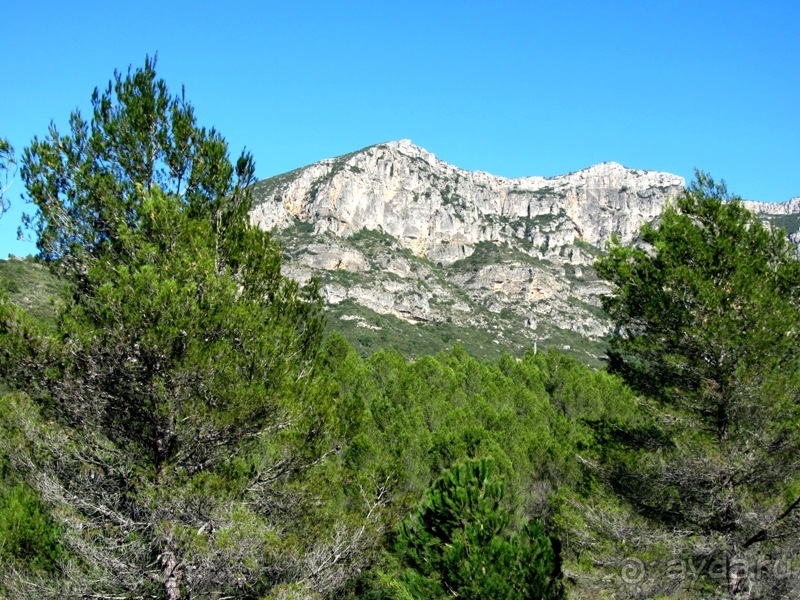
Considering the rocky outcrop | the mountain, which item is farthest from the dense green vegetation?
the rocky outcrop

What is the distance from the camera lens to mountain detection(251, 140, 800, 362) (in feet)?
308

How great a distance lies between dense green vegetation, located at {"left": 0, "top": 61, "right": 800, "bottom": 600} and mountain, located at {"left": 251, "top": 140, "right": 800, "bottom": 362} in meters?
63.0

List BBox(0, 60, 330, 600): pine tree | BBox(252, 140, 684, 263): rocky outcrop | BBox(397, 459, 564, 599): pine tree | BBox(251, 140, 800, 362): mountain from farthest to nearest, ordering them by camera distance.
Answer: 1. BBox(252, 140, 684, 263): rocky outcrop
2. BBox(251, 140, 800, 362): mountain
3. BBox(397, 459, 564, 599): pine tree
4. BBox(0, 60, 330, 600): pine tree

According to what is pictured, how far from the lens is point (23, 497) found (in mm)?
9492

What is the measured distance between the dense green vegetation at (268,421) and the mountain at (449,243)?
62996 millimetres

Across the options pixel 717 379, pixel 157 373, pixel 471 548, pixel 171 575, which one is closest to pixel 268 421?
pixel 157 373

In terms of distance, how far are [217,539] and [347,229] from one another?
109897 mm

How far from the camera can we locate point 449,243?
4951 inches

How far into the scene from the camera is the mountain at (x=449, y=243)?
9381 cm

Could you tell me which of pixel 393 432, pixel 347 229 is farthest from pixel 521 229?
pixel 393 432

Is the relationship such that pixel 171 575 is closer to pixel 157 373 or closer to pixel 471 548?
pixel 157 373

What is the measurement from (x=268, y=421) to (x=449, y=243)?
12043 centimetres

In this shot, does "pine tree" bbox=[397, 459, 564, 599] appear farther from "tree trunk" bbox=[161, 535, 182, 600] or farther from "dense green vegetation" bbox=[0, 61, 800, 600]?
"tree trunk" bbox=[161, 535, 182, 600]

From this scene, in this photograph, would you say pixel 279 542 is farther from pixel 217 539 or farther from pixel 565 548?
pixel 565 548
